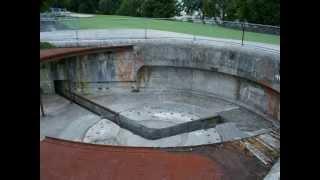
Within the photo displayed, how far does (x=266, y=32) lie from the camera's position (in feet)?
55.8

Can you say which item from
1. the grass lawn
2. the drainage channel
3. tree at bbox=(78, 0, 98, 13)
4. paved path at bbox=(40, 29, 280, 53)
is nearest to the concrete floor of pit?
the drainage channel

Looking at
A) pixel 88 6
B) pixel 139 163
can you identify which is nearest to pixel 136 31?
pixel 88 6

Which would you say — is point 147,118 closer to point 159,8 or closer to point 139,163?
point 139,163

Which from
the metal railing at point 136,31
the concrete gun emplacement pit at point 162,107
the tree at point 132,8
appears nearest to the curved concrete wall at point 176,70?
the concrete gun emplacement pit at point 162,107

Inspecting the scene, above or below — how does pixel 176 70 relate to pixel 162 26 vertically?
below

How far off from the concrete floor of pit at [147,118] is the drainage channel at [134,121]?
0.99 ft

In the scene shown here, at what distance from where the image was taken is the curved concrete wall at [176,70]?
17234 millimetres

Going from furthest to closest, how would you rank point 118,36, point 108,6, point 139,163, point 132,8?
point 108,6 < point 132,8 < point 118,36 < point 139,163

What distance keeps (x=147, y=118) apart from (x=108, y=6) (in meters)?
18.9

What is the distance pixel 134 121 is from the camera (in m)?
15.4
